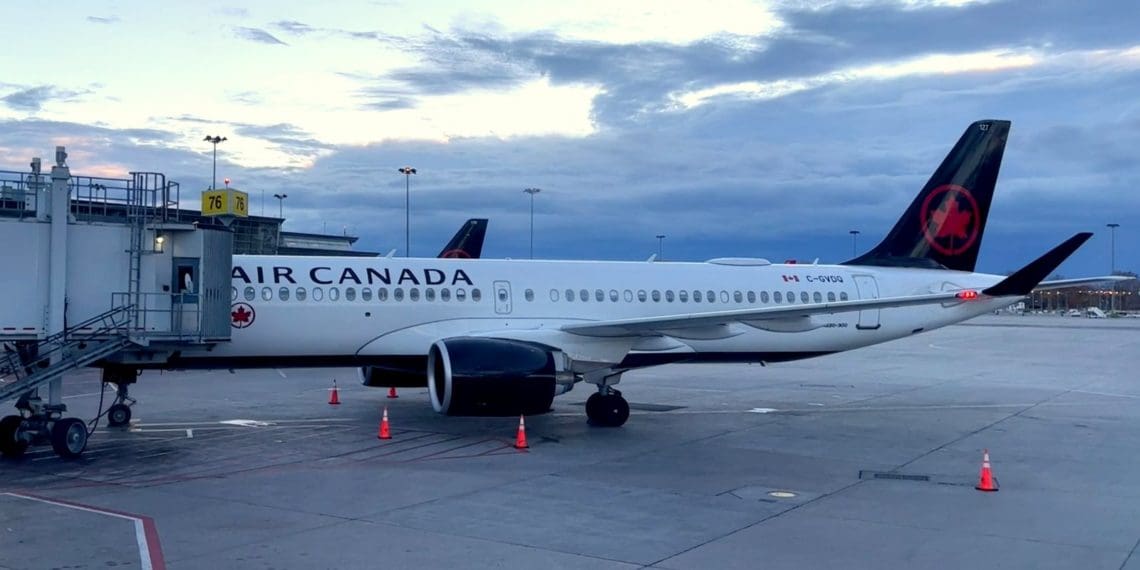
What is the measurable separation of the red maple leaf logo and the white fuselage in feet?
3.27

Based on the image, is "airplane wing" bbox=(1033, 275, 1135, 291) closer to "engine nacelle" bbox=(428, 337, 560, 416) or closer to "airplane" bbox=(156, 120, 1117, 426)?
"airplane" bbox=(156, 120, 1117, 426)

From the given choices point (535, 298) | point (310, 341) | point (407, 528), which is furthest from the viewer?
point (535, 298)

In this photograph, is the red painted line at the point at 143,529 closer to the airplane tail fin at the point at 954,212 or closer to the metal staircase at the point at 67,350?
the metal staircase at the point at 67,350

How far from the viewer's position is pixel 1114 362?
39.8 metres

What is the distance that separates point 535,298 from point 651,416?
365 centimetres

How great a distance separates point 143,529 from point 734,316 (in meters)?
11.0

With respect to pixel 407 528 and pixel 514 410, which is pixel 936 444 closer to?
pixel 514 410

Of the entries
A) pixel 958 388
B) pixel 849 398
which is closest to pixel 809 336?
Answer: pixel 849 398

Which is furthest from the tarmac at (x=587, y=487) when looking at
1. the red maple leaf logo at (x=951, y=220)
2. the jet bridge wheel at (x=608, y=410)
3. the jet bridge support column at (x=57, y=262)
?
the red maple leaf logo at (x=951, y=220)

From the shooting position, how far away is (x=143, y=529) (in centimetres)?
1096

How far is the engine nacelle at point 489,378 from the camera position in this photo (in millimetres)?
A: 17078

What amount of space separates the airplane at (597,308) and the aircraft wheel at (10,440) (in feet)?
9.62

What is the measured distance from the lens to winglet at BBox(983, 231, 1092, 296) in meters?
17.3

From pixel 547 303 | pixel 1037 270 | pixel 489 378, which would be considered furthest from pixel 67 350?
pixel 1037 270
